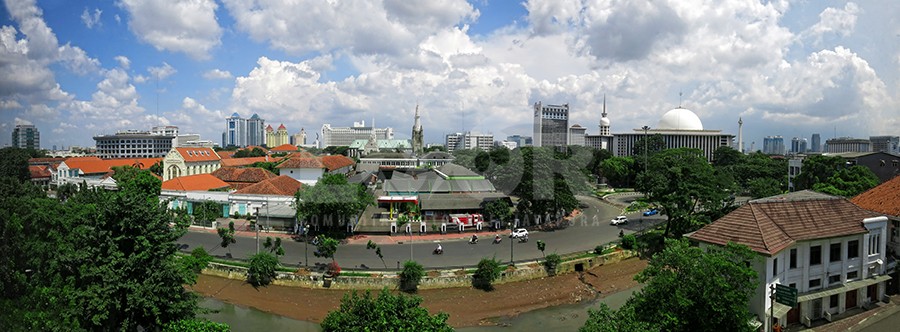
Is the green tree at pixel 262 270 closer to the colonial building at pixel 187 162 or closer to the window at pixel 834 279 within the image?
the window at pixel 834 279

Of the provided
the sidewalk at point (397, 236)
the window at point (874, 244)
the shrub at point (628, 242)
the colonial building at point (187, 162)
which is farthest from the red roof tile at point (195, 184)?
the window at point (874, 244)

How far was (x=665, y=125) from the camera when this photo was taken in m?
85.2

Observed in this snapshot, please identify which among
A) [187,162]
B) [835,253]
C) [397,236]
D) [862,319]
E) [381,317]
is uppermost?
[187,162]

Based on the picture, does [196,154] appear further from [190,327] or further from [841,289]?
[841,289]

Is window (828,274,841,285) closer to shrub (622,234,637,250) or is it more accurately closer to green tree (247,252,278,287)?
shrub (622,234,637,250)

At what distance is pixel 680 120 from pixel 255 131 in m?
163

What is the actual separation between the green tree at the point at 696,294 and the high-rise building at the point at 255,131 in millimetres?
194636

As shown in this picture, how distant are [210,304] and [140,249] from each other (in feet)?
27.4

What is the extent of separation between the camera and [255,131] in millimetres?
189750

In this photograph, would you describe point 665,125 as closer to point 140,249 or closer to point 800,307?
point 800,307

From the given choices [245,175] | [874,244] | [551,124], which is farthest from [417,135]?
[874,244]

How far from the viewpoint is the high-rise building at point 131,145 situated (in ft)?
314

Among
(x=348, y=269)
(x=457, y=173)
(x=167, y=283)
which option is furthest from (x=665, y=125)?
(x=167, y=283)

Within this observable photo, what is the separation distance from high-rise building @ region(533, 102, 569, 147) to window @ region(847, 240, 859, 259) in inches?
3970
